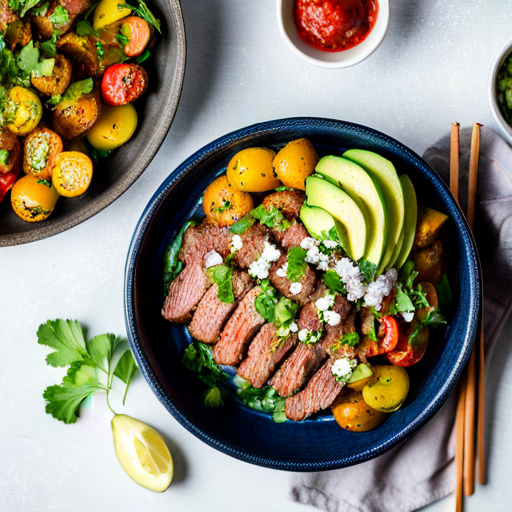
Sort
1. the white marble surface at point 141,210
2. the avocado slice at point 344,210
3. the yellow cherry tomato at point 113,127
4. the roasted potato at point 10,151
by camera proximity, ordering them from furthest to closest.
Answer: the white marble surface at point 141,210 → the yellow cherry tomato at point 113,127 → the roasted potato at point 10,151 → the avocado slice at point 344,210

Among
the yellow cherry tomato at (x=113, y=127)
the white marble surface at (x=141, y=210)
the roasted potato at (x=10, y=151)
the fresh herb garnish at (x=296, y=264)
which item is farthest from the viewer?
the white marble surface at (x=141, y=210)

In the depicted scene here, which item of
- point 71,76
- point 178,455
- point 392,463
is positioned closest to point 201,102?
point 71,76

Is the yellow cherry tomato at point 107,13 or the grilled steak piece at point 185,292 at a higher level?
the yellow cherry tomato at point 107,13

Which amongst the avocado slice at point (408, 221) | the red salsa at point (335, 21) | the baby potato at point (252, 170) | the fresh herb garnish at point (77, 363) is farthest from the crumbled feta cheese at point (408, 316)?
the fresh herb garnish at point (77, 363)

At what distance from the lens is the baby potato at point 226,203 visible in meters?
2.31

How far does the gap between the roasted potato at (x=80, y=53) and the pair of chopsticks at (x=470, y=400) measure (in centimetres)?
166

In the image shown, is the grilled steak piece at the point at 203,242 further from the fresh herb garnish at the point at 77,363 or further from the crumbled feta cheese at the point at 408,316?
the crumbled feta cheese at the point at 408,316

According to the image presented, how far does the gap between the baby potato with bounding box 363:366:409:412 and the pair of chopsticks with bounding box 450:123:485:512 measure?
0.38 meters

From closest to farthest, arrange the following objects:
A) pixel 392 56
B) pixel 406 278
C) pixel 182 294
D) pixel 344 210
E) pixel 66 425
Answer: pixel 344 210, pixel 406 278, pixel 182 294, pixel 392 56, pixel 66 425

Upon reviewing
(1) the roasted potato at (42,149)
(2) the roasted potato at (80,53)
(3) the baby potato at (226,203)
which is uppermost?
(2) the roasted potato at (80,53)

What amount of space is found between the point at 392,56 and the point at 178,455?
7.56 ft

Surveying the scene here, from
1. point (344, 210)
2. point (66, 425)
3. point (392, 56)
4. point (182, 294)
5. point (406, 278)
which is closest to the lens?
point (344, 210)

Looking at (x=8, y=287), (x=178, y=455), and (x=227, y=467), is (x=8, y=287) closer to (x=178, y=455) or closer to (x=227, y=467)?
(x=178, y=455)

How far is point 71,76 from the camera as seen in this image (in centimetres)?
229
